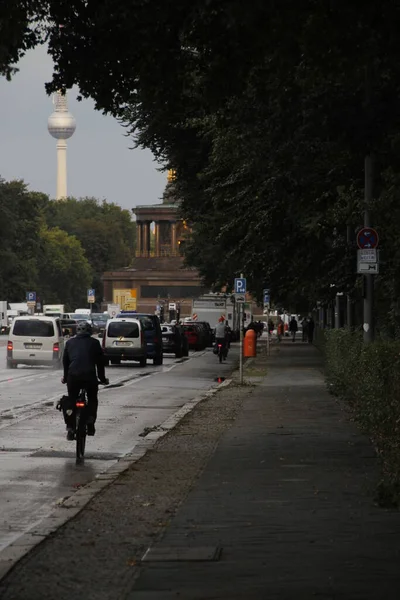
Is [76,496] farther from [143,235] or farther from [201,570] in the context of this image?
[143,235]

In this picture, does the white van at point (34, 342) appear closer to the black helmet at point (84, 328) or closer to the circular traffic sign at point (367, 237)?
the circular traffic sign at point (367, 237)

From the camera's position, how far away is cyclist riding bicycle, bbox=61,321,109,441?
1892cm

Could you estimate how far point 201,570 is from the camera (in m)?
9.45

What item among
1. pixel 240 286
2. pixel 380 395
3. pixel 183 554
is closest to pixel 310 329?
pixel 240 286

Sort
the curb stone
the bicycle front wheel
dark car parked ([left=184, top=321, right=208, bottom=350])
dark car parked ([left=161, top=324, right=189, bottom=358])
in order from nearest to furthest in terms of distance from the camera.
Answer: the curb stone
the bicycle front wheel
dark car parked ([left=161, top=324, right=189, bottom=358])
dark car parked ([left=184, top=321, right=208, bottom=350])

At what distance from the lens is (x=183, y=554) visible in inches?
396

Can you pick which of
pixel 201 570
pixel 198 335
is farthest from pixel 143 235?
pixel 201 570

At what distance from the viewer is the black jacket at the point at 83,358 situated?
745 inches

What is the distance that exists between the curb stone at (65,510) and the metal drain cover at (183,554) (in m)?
0.82

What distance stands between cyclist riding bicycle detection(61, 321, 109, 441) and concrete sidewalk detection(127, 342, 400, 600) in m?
1.66

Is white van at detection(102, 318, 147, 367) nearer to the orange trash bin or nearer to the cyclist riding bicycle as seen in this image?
the orange trash bin

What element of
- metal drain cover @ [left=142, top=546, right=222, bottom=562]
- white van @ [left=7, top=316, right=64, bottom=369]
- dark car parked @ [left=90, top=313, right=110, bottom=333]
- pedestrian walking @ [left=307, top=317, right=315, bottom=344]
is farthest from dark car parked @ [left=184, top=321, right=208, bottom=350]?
metal drain cover @ [left=142, top=546, right=222, bottom=562]

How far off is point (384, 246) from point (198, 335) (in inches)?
2131

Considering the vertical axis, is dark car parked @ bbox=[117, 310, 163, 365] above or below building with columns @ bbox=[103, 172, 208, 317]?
below
